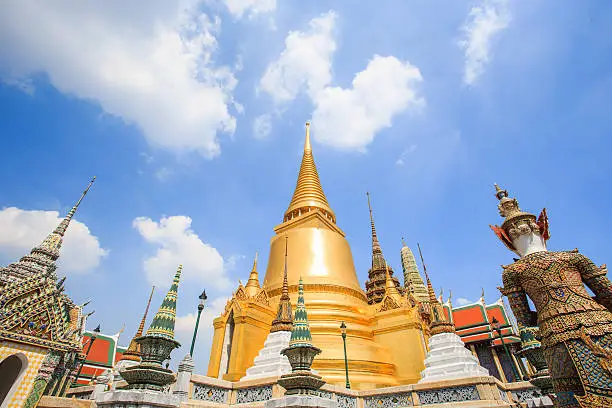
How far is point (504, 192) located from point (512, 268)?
50.4 inches

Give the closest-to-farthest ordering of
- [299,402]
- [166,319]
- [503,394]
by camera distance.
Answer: [299,402], [166,319], [503,394]

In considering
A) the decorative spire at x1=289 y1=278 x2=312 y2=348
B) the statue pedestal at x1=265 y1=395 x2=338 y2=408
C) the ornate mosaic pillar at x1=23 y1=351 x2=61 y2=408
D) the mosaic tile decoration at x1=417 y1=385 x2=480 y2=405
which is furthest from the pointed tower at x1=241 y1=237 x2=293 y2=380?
the ornate mosaic pillar at x1=23 y1=351 x2=61 y2=408

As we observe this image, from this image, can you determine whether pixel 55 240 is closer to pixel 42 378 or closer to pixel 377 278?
pixel 42 378

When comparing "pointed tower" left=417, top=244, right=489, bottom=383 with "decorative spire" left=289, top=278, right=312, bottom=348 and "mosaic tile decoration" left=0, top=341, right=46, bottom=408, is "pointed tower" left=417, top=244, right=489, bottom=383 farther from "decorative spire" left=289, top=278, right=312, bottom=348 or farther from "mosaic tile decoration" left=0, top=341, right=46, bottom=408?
"mosaic tile decoration" left=0, top=341, right=46, bottom=408

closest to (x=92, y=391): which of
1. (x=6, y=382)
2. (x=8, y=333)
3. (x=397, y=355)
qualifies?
(x=6, y=382)

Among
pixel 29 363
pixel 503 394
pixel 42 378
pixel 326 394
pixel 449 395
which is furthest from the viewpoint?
pixel 503 394

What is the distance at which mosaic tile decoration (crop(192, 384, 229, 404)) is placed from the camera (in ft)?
25.8

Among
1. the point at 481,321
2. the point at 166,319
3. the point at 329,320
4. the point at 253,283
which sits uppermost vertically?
the point at 481,321

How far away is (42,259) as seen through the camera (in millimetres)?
12633

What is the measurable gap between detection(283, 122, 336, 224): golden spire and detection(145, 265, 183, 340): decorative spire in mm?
15638

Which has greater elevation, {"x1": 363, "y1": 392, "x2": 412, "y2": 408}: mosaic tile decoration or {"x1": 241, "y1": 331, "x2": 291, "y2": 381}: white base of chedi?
{"x1": 241, "y1": 331, "x2": 291, "y2": 381}: white base of chedi

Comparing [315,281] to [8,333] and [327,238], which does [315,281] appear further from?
[8,333]

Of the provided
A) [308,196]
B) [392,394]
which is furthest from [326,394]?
[308,196]

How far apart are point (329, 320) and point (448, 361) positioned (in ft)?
16.5
